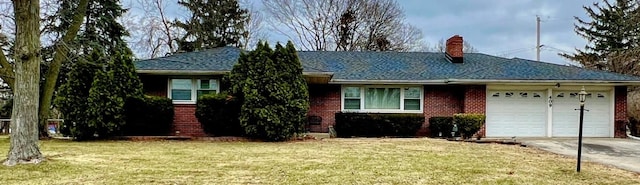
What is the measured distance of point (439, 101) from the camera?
1644cm

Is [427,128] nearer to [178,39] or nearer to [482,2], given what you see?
Answer: [482,2]

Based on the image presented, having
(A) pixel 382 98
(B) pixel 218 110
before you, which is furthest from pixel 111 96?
(A) pixel 382 98

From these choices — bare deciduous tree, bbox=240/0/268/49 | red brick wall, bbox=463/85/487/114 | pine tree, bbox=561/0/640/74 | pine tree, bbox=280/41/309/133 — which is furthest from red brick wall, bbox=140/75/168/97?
pine tree, bbox=561/0/640/74

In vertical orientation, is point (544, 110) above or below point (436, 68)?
below

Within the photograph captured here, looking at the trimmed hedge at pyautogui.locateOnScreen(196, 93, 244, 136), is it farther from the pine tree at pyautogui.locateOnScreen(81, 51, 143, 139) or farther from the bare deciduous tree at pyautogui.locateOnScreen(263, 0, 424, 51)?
the bare deciduous tree at pyautogui.locateOnScreen(263, 0, 424, 51)

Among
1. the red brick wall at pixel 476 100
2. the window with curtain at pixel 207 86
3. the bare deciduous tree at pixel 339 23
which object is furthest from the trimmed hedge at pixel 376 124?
the bare deciduous tree at pixel 339 23

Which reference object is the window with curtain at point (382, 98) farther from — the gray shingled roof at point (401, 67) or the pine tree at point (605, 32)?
the pine tree at point (605, 32)

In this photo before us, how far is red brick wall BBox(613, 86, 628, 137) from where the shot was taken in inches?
627

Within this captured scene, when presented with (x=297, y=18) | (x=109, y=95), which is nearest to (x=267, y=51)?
(x=109, y=95)

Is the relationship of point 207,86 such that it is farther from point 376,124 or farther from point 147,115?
point 376,124

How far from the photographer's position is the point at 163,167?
7.77 meters

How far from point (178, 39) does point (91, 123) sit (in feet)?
60.2

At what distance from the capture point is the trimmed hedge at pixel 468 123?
14888 mm

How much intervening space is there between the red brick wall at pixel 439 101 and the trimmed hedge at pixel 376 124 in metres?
0.65
